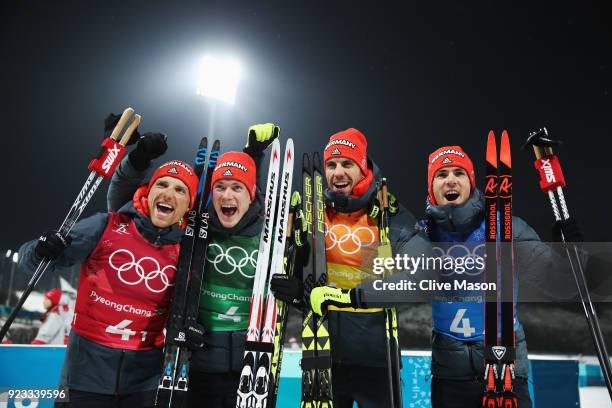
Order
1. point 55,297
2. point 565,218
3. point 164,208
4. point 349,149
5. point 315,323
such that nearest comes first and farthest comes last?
1. point 315,323
2. point 164,208
3. point 349,149
4. point 565,218
5. point 55,297

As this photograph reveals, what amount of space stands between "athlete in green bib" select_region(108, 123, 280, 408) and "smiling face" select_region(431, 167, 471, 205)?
43.7 inches

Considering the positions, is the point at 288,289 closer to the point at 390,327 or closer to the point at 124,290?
the point at 390,327

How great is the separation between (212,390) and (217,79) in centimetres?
795

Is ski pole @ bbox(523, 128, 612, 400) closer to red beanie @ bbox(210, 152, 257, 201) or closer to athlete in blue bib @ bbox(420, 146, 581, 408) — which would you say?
athlete in blue bib @ bbox(420, 146, 581, 408)

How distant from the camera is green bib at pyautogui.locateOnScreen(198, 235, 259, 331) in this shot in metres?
2.66

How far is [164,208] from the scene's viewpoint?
2.69 m

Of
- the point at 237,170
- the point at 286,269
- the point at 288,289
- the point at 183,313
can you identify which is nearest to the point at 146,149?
→ the point at 237,170

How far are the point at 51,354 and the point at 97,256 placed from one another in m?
1.79

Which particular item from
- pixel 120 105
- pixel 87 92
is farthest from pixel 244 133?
pixel 87 92

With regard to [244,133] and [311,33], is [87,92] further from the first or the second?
[311,33]

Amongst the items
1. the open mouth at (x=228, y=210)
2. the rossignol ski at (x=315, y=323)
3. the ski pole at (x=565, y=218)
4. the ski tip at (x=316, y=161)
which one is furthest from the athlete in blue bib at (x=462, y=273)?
the open mouth at (x=228, y=210)

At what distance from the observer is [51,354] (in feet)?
12.4

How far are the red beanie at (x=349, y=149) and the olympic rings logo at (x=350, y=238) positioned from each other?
16.3 inches

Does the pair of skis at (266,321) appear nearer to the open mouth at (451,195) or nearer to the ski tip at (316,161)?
the ski tip at (316,161)
